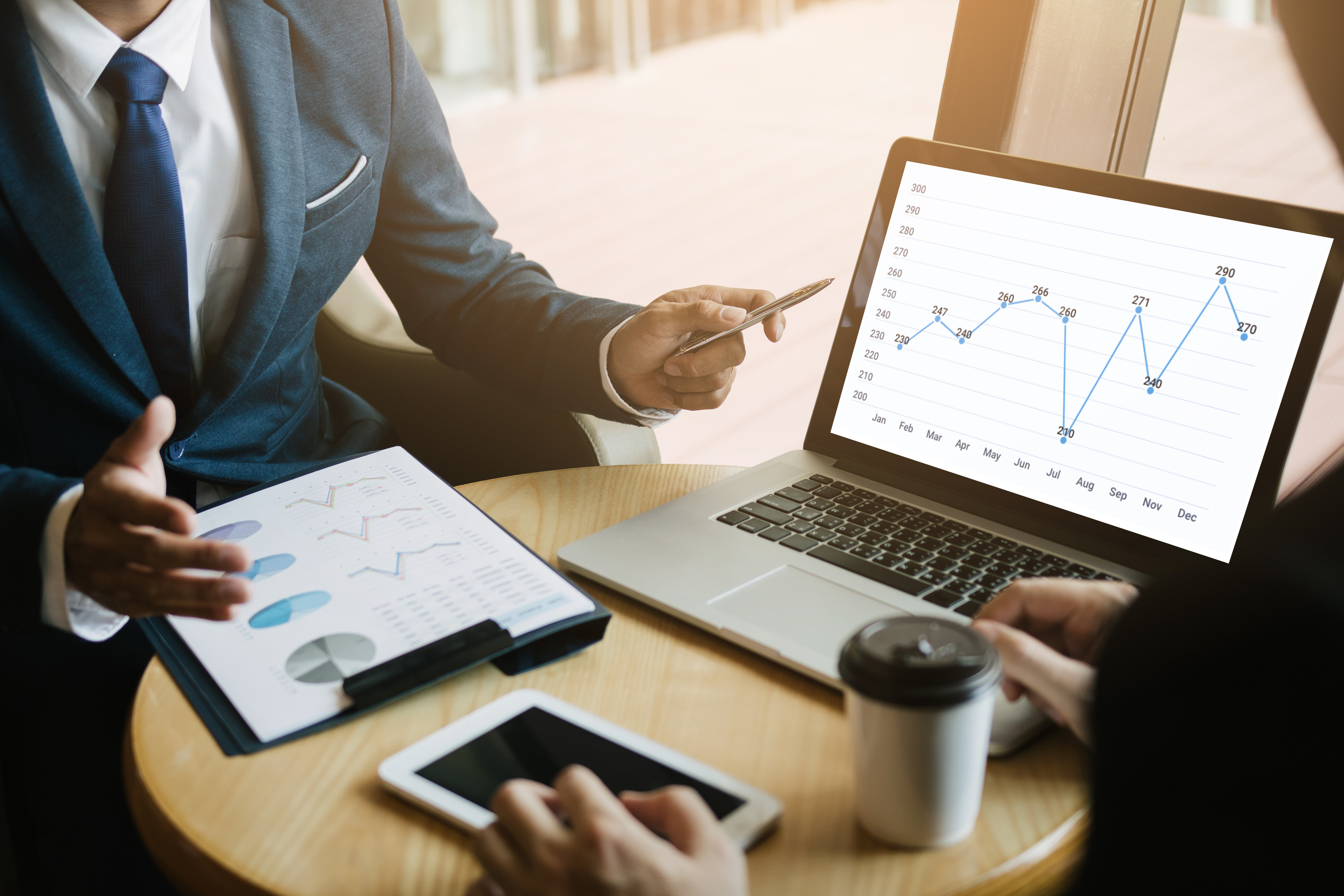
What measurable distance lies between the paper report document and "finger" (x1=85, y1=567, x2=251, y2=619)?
63 millimetres

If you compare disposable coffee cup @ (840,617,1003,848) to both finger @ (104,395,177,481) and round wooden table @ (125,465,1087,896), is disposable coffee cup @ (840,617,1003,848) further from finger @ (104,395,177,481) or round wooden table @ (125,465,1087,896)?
finger @ (104,395,177,481)

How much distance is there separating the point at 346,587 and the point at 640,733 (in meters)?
0.26

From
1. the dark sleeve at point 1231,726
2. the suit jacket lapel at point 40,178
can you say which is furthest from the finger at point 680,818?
the suit jacket lapel at point 40,178

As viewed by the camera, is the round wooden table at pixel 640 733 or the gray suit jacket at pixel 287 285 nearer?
the round wooden table at pixel 640 733

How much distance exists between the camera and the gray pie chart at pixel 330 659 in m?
0.71

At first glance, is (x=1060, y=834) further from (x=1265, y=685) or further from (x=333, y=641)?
(x=333, y=641)

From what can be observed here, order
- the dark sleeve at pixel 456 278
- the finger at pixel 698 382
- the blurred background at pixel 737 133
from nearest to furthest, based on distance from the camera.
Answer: the finger at pixel 698 382, the dark sleeve at pixel 456 278, the blurred background at pixel 737 133

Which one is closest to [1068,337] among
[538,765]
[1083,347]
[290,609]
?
[1083,347]

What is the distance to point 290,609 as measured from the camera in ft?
2.51

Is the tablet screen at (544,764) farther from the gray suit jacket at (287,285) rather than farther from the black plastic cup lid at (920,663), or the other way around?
the gray suit jacket at (287,285)

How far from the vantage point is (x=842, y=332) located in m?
0.98

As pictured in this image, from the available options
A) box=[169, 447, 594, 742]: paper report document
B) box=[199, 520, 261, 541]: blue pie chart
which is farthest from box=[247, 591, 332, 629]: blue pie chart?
box=[199, 520, 261, 541]: blue pie chart

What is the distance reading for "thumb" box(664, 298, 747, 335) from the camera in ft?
3.23

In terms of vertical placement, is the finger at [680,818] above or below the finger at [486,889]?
above
